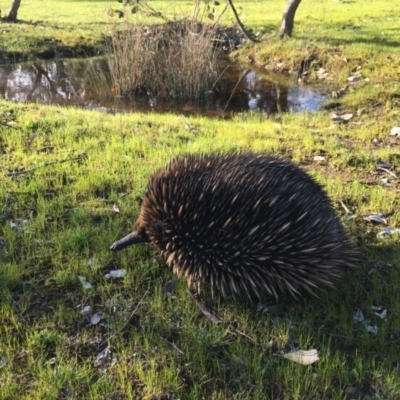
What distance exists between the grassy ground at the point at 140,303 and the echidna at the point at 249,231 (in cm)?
20

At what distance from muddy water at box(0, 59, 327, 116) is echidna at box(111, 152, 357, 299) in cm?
653

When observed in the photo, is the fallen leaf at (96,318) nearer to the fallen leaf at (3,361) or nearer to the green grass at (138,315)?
the green grass at (138,315)

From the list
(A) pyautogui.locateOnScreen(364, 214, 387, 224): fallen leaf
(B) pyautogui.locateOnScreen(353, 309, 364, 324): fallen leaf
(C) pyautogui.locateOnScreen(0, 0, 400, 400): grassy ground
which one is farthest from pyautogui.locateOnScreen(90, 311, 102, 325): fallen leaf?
(A) pyautogui.locateOnScreen(364, 214, 387, 224): fallen leaf

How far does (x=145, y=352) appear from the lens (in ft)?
9.02

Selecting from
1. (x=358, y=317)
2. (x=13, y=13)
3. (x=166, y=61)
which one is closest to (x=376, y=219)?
(x=358, y=317)

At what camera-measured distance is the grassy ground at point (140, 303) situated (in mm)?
2559

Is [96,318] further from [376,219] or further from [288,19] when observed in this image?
[288,19]

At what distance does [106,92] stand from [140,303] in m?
8.50

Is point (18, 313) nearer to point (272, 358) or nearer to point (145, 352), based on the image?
point (145, 352)

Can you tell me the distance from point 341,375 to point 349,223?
1.79 m

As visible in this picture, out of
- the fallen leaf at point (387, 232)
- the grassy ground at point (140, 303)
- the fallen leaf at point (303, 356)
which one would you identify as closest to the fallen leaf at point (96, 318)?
the grassy ground at point (140, 303)

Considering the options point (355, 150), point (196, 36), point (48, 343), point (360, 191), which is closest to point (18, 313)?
point (48, 343)

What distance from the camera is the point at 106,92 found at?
35.6 feet

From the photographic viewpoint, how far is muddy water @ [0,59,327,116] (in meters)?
10.0
